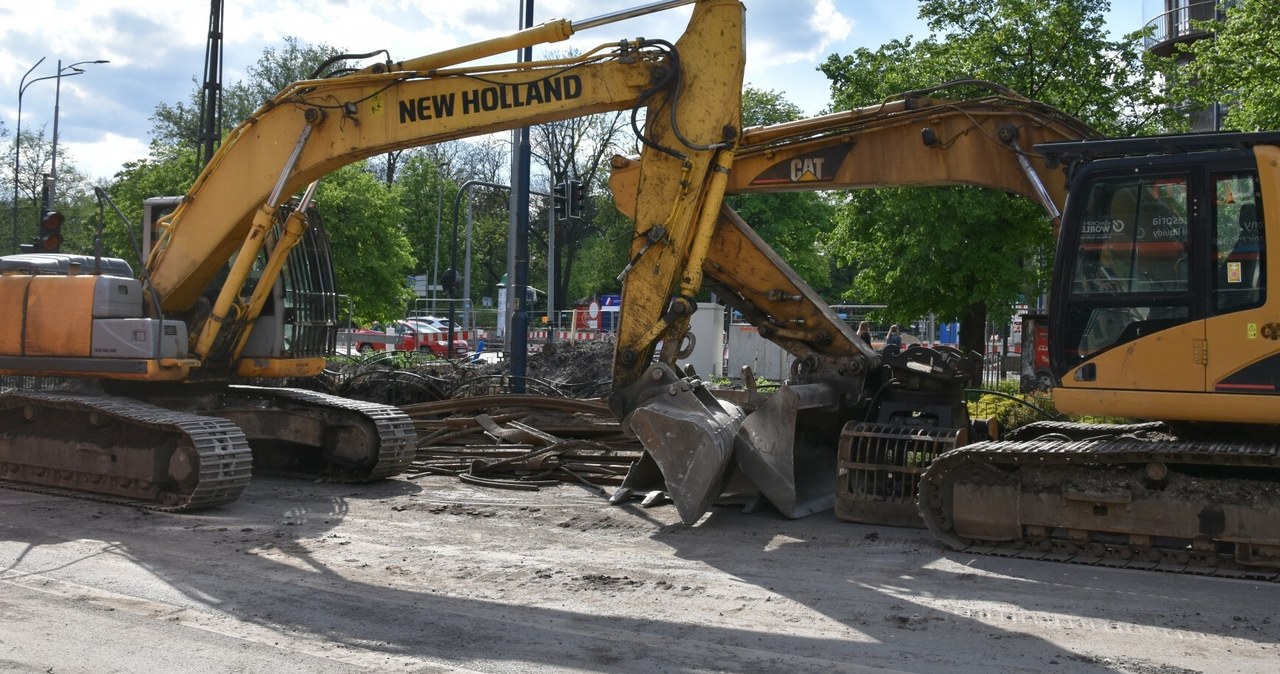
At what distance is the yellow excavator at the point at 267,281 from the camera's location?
10.1m

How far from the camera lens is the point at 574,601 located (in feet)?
24.3

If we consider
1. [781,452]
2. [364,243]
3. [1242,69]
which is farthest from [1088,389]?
[364,243]

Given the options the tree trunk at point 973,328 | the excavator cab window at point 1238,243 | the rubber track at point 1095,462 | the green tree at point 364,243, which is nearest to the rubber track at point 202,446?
the rubber track at point 1095,462

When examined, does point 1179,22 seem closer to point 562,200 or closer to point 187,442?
point 562,200

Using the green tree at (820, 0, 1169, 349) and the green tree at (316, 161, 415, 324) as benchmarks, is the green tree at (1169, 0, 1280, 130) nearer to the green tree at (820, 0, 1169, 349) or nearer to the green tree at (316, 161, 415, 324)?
the green tree at (820, 0, 1169, 349)

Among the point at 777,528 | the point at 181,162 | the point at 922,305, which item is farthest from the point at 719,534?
the point at 181,162

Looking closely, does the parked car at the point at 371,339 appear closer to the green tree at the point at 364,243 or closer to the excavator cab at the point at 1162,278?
the green tree at the point at 364,243

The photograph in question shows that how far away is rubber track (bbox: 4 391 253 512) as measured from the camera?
10.4 metres

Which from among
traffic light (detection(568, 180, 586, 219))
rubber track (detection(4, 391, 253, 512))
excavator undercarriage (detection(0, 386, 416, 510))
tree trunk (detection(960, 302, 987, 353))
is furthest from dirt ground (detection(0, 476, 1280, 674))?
traffic light (detection(568, 180, 586, 219))

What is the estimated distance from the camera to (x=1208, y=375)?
8.05 metres

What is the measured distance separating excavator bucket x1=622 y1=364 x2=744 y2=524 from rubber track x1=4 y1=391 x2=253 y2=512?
3646mm

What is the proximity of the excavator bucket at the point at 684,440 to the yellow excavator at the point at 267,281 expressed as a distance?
2.64ft

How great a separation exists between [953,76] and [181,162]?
84.3ft

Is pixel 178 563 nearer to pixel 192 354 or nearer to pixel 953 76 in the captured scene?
pixel 192 354
